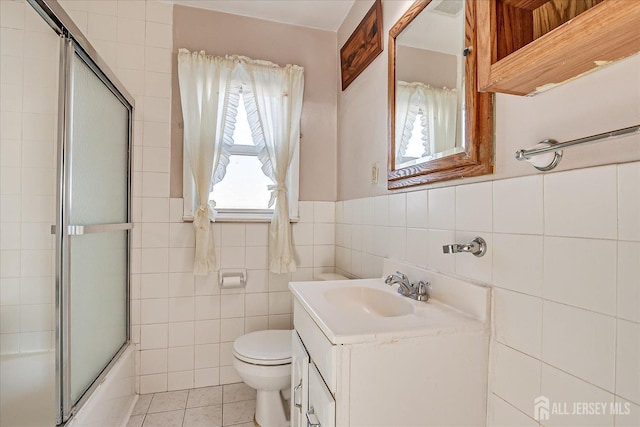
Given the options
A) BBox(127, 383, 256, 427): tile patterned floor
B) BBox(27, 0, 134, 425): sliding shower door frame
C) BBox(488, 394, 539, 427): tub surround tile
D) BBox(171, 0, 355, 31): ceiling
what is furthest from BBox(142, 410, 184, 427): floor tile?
BBox(171, 0, 355, 31): ceiling

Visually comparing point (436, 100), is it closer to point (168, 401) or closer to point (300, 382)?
point (300, 382)

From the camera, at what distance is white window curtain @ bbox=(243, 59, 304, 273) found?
2.08 meters

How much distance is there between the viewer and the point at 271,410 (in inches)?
66.0

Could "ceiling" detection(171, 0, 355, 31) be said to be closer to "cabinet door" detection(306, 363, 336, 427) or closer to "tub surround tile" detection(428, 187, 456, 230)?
"tub surround tile" detection(428, 187, 456, 230)

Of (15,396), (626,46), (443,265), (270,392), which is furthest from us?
(270,392)

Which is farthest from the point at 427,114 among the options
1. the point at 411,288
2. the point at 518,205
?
the point at 411,288

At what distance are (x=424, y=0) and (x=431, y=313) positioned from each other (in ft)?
4.12

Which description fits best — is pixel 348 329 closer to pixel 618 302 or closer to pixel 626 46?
pixel 618 302

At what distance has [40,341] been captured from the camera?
1.35m

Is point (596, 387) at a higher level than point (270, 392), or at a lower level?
higher

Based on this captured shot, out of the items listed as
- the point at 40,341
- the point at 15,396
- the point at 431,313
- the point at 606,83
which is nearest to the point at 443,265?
the point at 431,313

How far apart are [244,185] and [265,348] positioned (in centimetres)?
107

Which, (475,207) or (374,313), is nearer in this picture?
(475,207)

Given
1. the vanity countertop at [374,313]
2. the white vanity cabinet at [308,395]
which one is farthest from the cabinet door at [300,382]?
the vanity countertop at [374,313]
